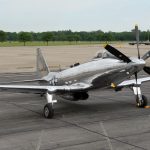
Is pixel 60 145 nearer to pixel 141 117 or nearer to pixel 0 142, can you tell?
pixel 0 142

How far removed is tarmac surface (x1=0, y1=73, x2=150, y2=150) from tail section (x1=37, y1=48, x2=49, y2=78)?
5.22 feet

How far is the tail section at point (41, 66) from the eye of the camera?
68.4 ft

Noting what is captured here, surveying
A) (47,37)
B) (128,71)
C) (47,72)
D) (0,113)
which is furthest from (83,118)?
(47,37)

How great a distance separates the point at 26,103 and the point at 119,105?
491 centimetres

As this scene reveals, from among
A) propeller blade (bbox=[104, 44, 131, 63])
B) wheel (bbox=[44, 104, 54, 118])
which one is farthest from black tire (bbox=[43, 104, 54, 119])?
propeller blade (bbox=[104, 44, 131, 63])

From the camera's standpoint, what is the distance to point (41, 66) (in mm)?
21141

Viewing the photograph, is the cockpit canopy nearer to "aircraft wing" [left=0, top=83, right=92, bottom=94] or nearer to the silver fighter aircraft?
the silver fighter aircraft

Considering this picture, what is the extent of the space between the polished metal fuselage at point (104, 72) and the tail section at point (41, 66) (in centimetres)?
348

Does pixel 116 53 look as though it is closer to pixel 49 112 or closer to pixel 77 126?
pixel 49 112

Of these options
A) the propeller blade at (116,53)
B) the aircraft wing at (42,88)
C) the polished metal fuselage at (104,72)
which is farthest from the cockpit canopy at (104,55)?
the aircraft wing at (42,88)

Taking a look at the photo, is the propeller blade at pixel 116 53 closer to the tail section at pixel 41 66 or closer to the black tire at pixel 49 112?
the black tire at pixel 49 112

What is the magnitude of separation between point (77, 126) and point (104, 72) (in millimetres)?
3473

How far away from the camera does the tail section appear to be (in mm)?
20859

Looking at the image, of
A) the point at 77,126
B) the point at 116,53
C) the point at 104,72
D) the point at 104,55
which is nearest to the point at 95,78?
the point at 104,72
